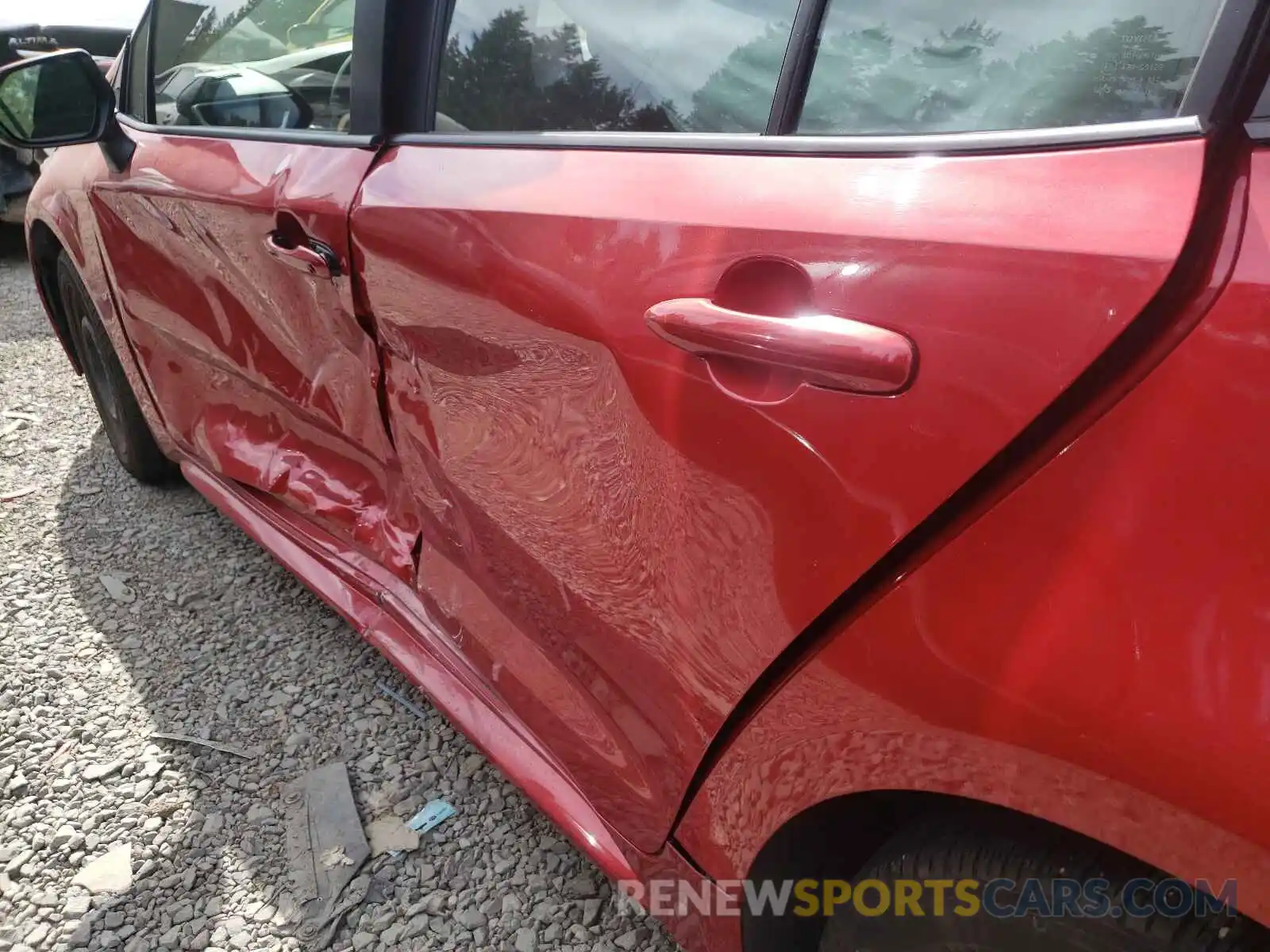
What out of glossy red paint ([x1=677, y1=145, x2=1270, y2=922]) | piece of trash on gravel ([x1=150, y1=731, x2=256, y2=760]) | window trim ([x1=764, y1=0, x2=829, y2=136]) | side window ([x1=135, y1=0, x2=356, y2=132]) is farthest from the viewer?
piece of trash on gravel ([x1=150, y1=731, x2=256, y2=760])

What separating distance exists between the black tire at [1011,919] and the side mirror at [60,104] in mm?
2478

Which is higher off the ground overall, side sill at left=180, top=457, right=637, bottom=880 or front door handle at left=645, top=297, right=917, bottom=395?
front door handle at left=645, top=297, right=917, bottom=395

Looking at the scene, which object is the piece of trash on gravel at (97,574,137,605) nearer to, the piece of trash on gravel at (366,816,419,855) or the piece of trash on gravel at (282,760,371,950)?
the piece of trash on gravel at (282,760,371,950)

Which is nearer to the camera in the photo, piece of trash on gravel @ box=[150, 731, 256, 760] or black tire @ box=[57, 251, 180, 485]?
piece of trash on gravel @ box=[150, 731, 256, 760]

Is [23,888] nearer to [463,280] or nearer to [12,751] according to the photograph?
[12,751]

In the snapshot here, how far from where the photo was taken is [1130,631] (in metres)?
0.72

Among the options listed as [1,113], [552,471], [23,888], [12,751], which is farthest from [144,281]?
[552,471]

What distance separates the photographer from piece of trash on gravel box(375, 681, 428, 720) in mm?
2150

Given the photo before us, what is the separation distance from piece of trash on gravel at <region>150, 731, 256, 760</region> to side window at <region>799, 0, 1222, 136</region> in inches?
72.3

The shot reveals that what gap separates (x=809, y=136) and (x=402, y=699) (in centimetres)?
169

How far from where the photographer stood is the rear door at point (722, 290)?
778 mm

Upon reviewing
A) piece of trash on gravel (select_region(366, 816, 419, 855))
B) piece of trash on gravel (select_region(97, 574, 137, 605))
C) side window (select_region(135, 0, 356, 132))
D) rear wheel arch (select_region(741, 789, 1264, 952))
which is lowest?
piece of trash on gravel (select_region(97, 574, 137, 605))

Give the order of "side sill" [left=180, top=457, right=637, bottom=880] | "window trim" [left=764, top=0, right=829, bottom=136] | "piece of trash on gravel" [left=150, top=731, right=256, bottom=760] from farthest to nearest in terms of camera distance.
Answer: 1. "piece of trash on gravel" [left=150, top=731, right=256, bottom=760]
2. "side sill" [left=180, top=457, right=637, bottom=880]
3. "window trim" [left=764, top=0, right=829, bottom=136]

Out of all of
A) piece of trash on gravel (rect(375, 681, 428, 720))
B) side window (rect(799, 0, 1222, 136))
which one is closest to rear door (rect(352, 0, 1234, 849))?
side window (rect(799, 0, 1222, 136))
